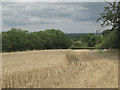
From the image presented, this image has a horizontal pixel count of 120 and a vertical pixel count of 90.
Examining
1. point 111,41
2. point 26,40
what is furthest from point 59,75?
point 111,41

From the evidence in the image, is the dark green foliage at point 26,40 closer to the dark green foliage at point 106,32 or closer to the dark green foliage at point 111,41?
the dark green foliage at point 106,32

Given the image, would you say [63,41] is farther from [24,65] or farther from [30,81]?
[30,81]

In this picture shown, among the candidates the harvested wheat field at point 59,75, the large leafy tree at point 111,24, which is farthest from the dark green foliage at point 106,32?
the harvested wheat field at point 59,75

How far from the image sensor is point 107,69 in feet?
11.8

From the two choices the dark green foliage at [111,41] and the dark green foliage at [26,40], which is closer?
the dark green foliage at [26,40]

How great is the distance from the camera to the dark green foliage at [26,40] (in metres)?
5.68

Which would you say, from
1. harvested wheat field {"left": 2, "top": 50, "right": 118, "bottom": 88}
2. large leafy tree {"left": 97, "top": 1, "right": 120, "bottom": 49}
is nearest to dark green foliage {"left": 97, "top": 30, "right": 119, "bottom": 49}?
large leafy tree {"left": 97, "top": 1, "right": 120, "bottom": 49}

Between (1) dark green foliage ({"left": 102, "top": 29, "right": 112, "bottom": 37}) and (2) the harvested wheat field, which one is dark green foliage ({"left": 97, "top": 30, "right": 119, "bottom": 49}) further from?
(2) the harvested wheat field

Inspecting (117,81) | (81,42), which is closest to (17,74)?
(117,81)

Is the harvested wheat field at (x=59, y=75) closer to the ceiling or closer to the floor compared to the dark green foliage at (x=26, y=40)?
closer to the floor

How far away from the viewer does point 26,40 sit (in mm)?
5711

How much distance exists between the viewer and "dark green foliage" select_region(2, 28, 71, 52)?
5.68m

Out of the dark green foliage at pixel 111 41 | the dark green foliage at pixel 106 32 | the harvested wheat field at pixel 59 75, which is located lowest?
the harvested wheat field at pixel 59 75

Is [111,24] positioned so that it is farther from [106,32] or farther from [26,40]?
[26,40]
